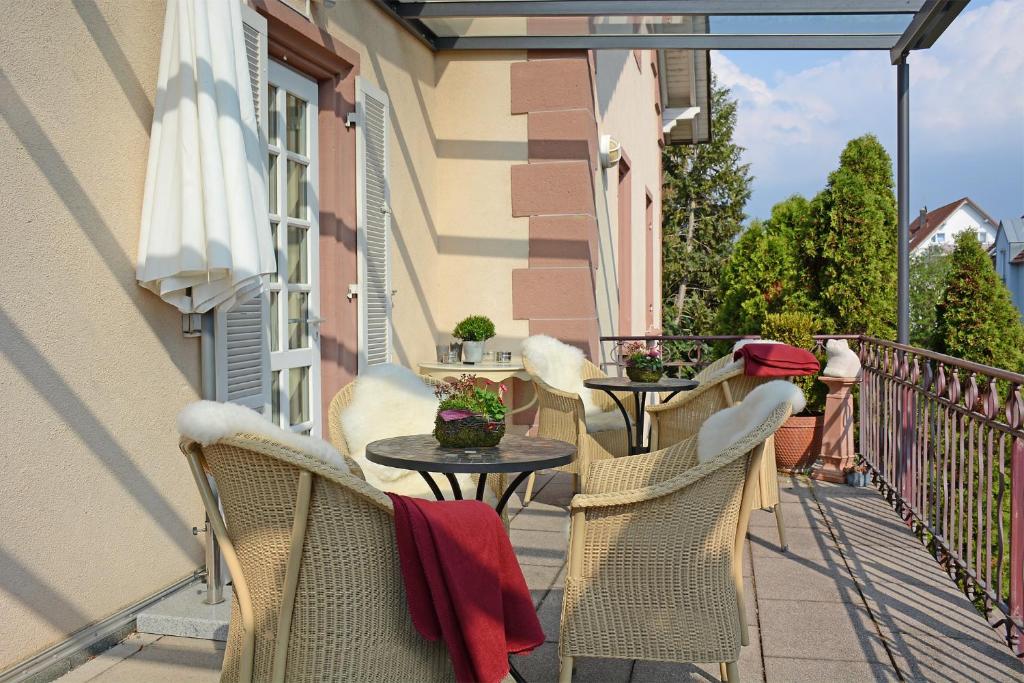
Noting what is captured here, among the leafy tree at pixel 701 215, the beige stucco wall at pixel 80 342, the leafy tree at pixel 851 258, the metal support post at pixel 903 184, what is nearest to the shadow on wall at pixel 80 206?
the beige stucco wall at pixel 80 342

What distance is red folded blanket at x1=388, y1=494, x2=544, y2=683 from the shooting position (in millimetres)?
1897

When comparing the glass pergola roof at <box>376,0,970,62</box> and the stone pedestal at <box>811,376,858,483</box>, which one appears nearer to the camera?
the glass pergola roof at <box>376,0,970,62</box>

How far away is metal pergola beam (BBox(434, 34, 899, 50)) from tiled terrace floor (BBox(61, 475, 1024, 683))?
112 inches

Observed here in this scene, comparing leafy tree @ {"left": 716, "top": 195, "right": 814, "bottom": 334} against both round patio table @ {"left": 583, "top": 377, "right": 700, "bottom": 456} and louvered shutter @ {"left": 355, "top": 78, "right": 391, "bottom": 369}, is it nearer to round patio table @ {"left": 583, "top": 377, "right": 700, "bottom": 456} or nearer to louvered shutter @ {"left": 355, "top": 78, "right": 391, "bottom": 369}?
round patio table @ {"left": 583, "top": 377, "right": 700, "bottom": 456}

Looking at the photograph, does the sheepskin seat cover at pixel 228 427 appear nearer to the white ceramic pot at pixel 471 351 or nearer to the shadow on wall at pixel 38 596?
the shadow on wall at pixel 38 596

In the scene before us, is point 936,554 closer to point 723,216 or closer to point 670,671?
point 670,671

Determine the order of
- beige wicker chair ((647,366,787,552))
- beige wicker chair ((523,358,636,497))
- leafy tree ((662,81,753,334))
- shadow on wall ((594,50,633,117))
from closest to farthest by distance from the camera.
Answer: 1. beige wicker chair ((647,366,787,552))
2. beige wicker chair ((523,358,636,497))
3. shadow on wall ((594,50,633,117))
4. leafy tree ((662,81,753,334))

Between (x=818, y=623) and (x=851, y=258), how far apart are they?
5397 mm

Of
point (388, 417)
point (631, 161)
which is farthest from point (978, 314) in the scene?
point (388, 417)

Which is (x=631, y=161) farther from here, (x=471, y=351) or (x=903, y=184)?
(x=471, y=351)

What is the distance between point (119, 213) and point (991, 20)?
48.5m

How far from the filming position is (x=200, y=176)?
9.80 ft

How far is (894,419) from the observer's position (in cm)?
506

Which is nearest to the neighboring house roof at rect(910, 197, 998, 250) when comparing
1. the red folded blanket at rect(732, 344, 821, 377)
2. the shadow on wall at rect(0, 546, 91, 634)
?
the red folded blanket at rect(732, 344, 821, 377)
